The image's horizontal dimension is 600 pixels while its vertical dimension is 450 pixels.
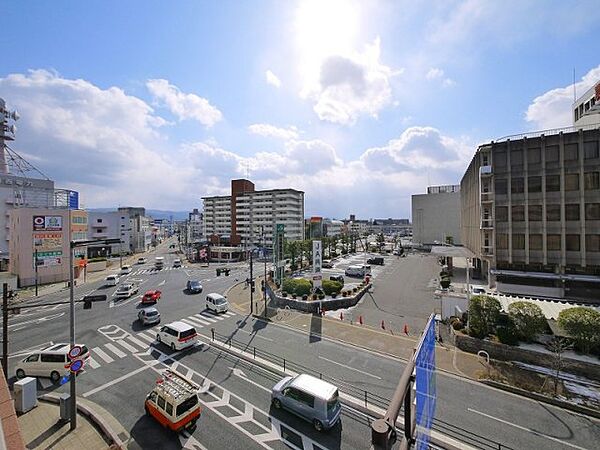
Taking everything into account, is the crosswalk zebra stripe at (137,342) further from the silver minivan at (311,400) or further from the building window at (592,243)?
the building window at (592,243)

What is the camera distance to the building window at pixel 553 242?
1190 inches

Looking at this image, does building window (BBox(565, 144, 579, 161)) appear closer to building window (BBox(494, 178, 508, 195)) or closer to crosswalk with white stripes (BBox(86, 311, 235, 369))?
building window (BBox(494, 178, 508, 195))

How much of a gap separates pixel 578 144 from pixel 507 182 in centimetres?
675

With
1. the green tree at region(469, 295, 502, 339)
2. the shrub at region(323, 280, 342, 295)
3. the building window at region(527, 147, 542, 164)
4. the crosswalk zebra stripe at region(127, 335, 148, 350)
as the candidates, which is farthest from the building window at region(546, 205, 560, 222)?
the crosswalk zebra stripe at region(127, 335, 148, 350)

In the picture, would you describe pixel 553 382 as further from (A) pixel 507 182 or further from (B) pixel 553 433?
(A) pixel 507 182

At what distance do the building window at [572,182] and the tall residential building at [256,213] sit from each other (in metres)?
70.5

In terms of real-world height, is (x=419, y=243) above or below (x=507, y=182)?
below

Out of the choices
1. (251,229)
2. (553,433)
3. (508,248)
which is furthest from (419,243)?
(553,433)

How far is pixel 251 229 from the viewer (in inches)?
3814

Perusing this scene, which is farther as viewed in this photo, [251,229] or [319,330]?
[251,229]

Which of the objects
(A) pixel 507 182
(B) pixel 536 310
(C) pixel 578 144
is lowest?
(B) pixel 536 310

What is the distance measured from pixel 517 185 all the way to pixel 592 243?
8.71 m

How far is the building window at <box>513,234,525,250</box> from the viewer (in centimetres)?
3215

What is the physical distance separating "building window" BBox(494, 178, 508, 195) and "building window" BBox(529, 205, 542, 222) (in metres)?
3.04
